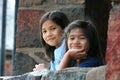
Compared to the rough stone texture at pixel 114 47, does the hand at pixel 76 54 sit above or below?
below

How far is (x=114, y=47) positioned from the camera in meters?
1.49

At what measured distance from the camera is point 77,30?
2.79m

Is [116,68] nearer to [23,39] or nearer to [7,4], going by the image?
[23,39]

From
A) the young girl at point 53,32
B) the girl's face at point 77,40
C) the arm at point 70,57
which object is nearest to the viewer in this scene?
the arm at point 70,57

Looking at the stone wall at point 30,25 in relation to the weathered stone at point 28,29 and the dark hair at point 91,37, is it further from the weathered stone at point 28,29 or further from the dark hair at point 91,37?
the dark hair at point 91,37

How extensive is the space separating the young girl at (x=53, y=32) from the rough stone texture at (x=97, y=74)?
1.40 metres

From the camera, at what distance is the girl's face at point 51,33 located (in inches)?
129

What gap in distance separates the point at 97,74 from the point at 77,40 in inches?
40.8

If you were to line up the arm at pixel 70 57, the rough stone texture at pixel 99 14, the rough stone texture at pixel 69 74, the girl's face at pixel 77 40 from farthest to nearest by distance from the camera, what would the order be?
the rough stone texture at pixel 99 14 → the girl's face at pixel 77 40 → the arm at pixel 70 57 → the rough stone texture at pixel 69 74

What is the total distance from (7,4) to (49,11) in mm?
550

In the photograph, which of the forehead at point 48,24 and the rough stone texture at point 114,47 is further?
the forehead at point 48,24

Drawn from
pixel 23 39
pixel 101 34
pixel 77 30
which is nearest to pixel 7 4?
pixel 23 39

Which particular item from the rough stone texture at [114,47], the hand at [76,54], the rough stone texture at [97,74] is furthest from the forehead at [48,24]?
the rough stone texture at [114,47]

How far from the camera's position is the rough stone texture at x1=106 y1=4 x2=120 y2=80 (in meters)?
1.47
